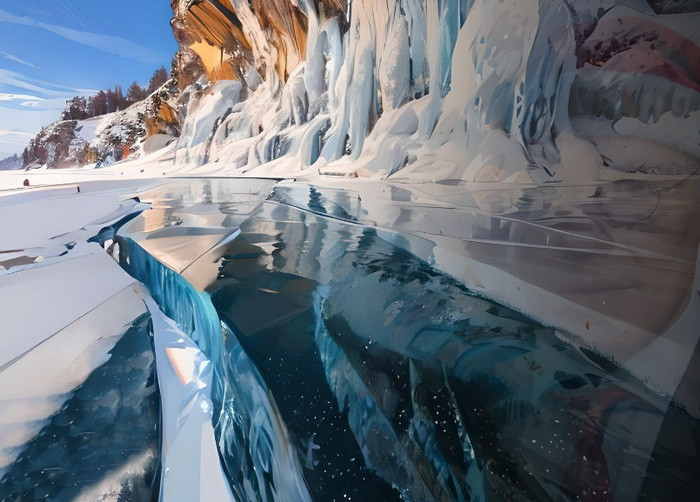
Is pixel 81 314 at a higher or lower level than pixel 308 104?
lower

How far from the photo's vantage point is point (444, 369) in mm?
566

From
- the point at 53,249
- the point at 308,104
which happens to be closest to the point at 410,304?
the point at 53,249

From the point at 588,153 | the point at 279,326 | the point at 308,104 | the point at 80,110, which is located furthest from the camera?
the point at 80,110

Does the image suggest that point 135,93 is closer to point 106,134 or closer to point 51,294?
point 106,134

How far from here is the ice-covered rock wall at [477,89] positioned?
1470mm

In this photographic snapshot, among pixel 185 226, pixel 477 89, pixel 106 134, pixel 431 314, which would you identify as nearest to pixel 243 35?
pixel 477 89

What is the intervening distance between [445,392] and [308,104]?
459cm

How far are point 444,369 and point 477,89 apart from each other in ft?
7.42

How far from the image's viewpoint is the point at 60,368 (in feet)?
2.40

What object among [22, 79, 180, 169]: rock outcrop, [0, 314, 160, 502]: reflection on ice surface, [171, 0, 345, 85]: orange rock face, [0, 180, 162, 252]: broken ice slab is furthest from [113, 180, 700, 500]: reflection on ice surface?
[22, 79, 180, 169]: rock outcrop

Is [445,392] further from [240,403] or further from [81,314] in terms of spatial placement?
[81,314]

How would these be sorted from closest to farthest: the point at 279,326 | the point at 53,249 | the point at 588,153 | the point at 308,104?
the point at 279,326, the point at 53,249, the point at 588,153, the point at 308,104

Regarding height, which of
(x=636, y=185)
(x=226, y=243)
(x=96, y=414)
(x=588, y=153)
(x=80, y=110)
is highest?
(x=80, y=110)

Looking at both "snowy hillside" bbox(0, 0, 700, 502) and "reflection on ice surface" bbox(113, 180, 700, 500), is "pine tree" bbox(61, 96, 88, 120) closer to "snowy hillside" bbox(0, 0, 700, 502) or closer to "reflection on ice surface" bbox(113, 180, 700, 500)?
"snowy hillside" bbox(0, 0, 700, 502)
